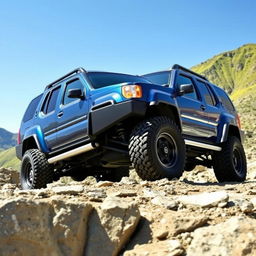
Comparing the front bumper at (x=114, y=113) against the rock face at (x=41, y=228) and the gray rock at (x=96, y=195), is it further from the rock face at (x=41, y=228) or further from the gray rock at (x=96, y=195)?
the rock face at (x=41, y=228)

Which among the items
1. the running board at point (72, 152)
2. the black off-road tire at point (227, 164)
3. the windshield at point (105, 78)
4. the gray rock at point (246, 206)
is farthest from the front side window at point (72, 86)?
the gray rock at point (246, 206)

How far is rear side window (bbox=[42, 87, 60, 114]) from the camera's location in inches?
274

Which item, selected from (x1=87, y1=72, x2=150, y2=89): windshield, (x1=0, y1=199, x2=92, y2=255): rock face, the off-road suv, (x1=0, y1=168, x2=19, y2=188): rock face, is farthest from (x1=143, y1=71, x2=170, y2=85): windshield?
(x1=0, y1=168, x2=19, y2=188): rock face

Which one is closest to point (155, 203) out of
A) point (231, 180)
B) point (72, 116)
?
point (72, 116)

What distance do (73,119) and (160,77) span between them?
2093 mm

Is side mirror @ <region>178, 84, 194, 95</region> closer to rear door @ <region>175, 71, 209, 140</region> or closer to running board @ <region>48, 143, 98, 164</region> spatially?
rear door @ <region>175, 71, 209, 140</region>

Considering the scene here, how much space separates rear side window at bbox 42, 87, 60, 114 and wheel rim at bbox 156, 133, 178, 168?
2.30 m

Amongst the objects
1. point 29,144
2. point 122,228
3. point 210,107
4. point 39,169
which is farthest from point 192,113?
point 122,228

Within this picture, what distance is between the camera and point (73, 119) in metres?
5.93

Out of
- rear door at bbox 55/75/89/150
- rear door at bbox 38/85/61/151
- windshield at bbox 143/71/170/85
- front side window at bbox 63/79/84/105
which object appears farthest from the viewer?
windshield at bbox 143/71/170/85

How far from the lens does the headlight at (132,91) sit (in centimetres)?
527

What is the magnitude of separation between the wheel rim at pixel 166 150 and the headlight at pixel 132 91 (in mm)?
646

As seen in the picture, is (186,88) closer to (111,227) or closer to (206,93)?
(206,93)

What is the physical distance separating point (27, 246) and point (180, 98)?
4354 mm
